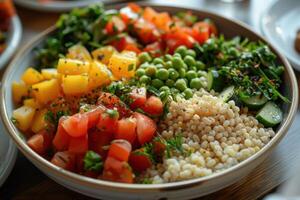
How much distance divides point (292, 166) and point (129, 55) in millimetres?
1017

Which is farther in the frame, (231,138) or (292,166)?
(292,166)

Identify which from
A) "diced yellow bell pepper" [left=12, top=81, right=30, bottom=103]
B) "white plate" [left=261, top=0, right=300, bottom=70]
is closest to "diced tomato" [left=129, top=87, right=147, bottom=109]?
"diced yellow bell pepper" [left=12, top=81, right=30, bottom=103]

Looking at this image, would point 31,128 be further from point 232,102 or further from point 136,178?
point 232,102

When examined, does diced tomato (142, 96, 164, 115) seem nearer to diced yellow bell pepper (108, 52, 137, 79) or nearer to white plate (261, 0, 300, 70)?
diced yellow bell pepper (108, 52, 137, 79)

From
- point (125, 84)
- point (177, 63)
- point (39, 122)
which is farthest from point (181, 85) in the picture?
point (39, 122)

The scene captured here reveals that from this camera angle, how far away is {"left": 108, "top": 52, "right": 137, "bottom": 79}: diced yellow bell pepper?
2.27 m

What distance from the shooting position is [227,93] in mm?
2221

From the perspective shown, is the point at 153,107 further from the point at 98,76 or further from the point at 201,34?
the point at 201,34

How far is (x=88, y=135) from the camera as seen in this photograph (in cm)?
199

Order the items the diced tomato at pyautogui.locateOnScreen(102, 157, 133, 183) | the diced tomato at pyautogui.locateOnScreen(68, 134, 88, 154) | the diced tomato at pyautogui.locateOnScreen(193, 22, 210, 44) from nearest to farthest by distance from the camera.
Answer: the diced tomato at pyautogui.locateOnScreen(102, 157, 133, 183)
the diced tomato at pyautogui.locateOnScreen(68, 134, 88, 154)
the diced tomato at pyautogui.locateOnScreen(193, 22, 210, 44)

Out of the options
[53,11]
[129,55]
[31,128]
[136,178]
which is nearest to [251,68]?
[129,55]

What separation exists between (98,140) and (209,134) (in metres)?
0.51

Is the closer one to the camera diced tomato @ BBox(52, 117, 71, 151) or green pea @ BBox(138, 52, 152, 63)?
diced tomato @ BBox(52, 117, 71, 151)

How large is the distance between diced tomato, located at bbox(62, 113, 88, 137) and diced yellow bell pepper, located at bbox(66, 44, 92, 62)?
0.63 metres
